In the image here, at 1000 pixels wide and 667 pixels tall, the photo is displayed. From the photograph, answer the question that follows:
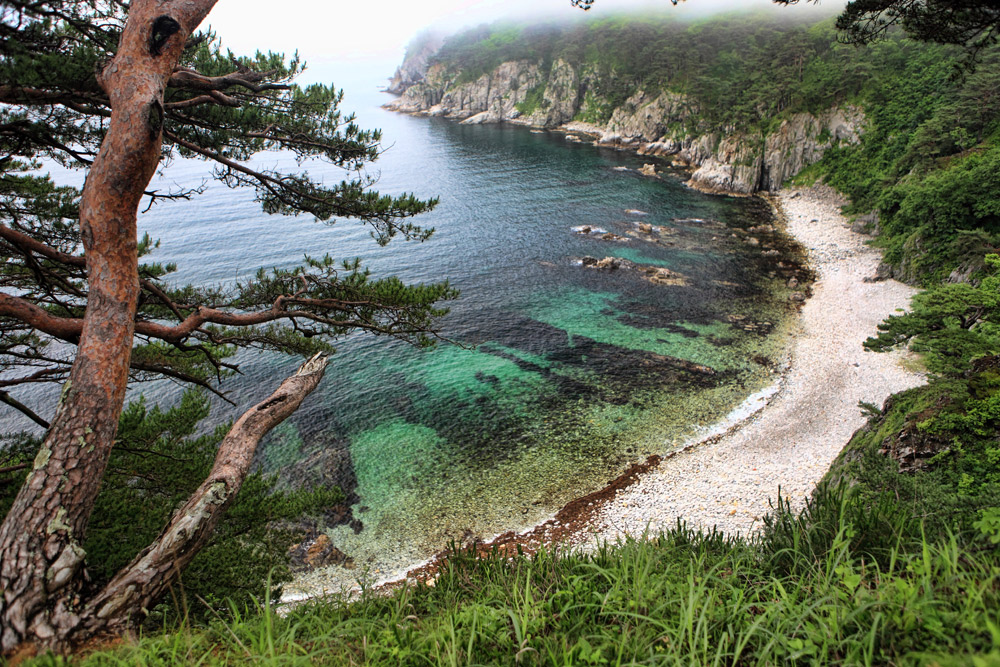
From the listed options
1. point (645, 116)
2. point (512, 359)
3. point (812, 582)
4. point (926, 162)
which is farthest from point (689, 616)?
point (645, 116)

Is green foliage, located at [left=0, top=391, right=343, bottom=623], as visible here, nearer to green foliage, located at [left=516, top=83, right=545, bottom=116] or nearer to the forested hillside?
the forested hillside

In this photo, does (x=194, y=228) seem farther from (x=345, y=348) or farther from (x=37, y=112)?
(x=37, y=112)

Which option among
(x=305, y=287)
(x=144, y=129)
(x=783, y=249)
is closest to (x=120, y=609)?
(x=144, y=129)

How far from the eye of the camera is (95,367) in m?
4.59

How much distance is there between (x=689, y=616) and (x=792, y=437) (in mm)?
17619

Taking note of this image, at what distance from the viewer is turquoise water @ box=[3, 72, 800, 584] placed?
1631 centimetres

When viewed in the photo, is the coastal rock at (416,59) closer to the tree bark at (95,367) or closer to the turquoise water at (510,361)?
the turquoise water at (510,361)

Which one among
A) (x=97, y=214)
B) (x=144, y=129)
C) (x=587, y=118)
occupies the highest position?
(x=587, y=118)

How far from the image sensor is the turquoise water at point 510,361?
53.5 ft

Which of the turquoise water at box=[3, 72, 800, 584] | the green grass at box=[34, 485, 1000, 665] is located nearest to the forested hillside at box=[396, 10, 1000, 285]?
the turquoise water at box=[3, 72, 800, 584]

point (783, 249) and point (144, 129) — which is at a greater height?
point (144, 129)

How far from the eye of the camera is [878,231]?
36375mm

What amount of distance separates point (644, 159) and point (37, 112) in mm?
68031

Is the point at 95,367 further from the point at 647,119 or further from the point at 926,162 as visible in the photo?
the point at 647,119
